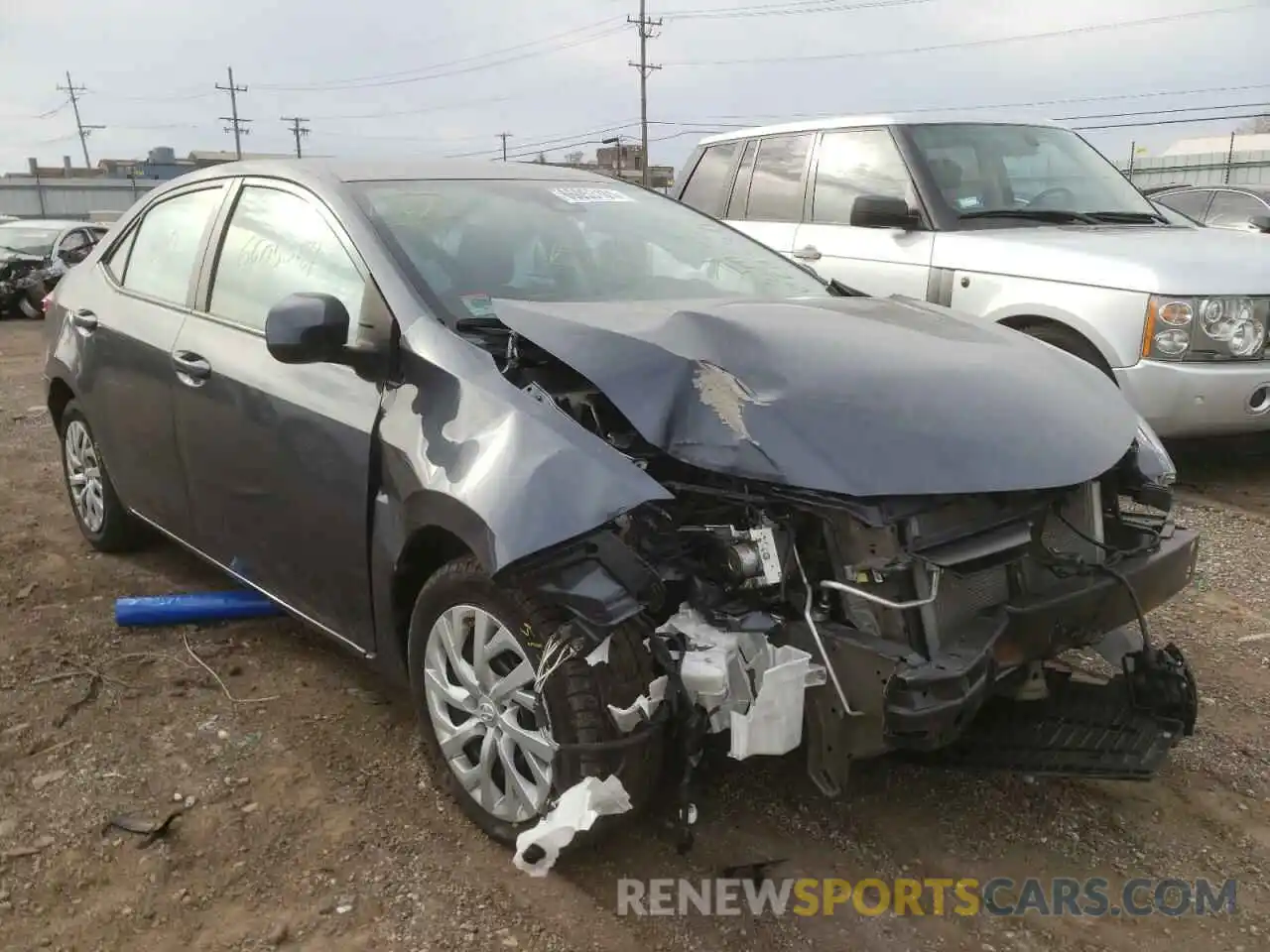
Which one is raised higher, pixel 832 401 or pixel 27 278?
pixel 832 401

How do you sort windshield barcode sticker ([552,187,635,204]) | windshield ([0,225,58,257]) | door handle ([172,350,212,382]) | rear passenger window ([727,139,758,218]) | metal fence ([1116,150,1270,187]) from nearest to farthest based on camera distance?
door handle ([172,350,212,382]) < windshield barcode sticker ([552,187,635,204]) < rear passenger window ([727,139,758,218]) < windshield ([0,225,58,257]) < metal fence ([1116,150,1270,187])

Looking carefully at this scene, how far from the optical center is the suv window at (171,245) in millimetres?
3980

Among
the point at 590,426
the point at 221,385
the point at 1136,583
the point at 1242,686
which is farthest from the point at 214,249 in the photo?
the point at 1242,686

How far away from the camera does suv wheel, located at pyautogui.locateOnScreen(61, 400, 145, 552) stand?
471cm

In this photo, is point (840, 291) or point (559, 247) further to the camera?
point (840, 291)

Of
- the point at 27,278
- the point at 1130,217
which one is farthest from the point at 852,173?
the point at 27,278

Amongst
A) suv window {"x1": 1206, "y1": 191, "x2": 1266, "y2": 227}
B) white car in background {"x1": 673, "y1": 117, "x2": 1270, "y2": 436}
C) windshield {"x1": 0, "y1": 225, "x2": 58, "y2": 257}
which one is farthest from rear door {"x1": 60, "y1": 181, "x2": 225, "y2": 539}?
windshield {"x1": 0, "y1": 225, "x2": 58, "y2": 257}

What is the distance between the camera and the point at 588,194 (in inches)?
155

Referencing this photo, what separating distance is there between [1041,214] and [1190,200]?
23.2 feet

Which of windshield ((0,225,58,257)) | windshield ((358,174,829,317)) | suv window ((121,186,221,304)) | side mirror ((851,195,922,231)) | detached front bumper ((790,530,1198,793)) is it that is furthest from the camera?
windshield ((0,225,58,257))

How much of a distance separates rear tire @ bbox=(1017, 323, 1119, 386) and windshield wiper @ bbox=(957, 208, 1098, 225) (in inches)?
30.0

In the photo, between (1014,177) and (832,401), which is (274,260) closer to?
(832,401)

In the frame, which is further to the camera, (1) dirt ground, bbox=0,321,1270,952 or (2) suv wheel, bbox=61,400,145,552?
(2) suv wheel, bbox=61,400,145,552

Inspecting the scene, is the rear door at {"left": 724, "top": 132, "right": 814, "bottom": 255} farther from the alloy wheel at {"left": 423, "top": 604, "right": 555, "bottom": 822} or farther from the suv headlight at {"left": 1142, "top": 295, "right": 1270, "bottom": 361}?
the alloy wheel at {"left": 423, "top": 604, "right": 555, "bottom": 822}
